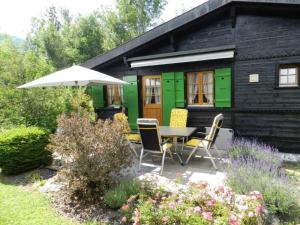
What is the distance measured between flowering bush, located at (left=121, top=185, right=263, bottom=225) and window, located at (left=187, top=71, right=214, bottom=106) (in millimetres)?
4451

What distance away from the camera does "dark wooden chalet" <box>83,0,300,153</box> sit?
5.96 m

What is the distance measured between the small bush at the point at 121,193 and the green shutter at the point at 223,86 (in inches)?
161

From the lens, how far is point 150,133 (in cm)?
471

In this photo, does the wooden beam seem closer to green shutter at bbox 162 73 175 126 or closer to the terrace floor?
green shutter at bbox 162 73 175 126

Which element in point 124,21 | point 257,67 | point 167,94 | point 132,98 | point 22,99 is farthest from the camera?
point 124,21

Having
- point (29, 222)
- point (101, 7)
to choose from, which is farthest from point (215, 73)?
point (101, 7)

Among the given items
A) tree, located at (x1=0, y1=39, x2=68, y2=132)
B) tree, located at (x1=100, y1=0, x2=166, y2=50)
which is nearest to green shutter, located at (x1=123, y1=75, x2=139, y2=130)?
tree, located at (x1=0, y1=39, x2=68, y2=132)

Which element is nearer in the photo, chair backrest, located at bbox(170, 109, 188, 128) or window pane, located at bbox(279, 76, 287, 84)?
window pane, located at bbox(279, 76, 287, 84)

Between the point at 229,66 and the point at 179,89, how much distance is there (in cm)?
166

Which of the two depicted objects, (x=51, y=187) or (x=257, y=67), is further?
(x=257, y=67)

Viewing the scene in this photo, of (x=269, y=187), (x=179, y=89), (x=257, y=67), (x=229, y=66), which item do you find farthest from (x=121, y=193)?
(x=257, y=67)

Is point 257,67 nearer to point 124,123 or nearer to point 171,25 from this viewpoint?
point 171,25

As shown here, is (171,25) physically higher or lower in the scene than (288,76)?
higher

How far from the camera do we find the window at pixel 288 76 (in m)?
5.94
